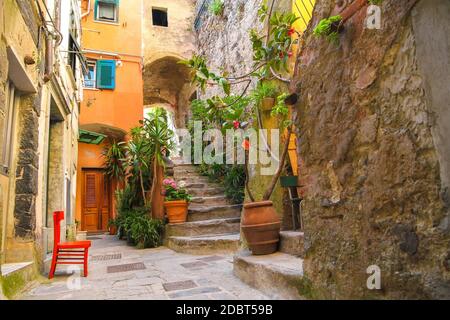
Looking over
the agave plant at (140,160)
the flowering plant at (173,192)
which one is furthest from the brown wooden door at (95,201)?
the flowering plant at (173,192)

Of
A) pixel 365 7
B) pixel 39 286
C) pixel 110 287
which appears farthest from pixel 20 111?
pixel 365 7

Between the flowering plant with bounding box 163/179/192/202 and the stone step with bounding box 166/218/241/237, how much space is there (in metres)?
0.60

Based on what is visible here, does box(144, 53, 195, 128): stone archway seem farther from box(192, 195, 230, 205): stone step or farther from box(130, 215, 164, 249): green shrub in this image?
box(130, 215, 164, 249): green shrub

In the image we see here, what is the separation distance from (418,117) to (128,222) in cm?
612

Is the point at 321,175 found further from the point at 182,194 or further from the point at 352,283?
the point at 182,194

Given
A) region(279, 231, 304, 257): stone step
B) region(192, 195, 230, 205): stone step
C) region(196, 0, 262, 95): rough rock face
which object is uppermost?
region(196, 0, 262, 95): rough rock face

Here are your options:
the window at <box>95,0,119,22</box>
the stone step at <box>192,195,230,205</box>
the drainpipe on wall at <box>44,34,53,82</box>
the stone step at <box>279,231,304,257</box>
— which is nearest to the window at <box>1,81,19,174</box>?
the drainpipe on wall at <box>44,34,53,82</box>

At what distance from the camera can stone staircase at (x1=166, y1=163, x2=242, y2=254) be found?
5195mm

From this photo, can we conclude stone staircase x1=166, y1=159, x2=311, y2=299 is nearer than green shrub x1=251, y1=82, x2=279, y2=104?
Yes

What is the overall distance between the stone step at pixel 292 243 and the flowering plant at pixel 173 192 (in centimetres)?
342

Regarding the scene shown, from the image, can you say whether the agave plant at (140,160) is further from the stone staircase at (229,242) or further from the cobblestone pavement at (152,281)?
the cobblestone pavement at (152,281)

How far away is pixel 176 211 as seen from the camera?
621cm
